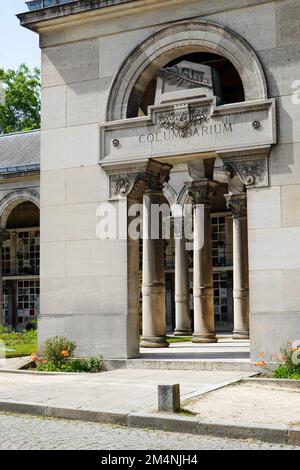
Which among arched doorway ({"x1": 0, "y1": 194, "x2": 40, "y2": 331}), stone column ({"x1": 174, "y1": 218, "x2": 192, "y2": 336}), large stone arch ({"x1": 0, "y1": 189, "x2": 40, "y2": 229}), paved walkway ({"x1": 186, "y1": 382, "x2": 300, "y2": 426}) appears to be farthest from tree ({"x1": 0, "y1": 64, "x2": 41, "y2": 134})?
paved walkway ({"x1": 186, "y1": 382, "x2": 300, "y2": 426})

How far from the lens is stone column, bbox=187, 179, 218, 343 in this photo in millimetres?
21172

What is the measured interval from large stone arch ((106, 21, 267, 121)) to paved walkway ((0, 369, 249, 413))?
568cm

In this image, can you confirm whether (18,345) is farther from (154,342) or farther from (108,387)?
(108,387)

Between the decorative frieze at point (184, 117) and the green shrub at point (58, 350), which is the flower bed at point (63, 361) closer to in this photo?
the green shrub at point (58, 350)

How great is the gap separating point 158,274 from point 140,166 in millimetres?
3589

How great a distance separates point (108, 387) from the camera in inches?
450

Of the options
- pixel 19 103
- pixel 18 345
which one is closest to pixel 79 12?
pixel 18 345

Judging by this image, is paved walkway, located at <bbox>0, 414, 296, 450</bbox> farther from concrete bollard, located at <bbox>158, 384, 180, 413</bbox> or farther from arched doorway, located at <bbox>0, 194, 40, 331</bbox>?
arched doorway, located at <bbox>0, 194, 40, 331</bbox>

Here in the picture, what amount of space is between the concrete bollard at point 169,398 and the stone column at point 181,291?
1809cm

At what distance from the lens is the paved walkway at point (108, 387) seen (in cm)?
973

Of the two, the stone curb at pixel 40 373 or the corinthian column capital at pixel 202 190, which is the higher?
the corinthian column capital at pixel 202 190

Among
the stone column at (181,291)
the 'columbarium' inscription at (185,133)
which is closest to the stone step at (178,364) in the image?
the 'columbarium' inscription at (185,133)

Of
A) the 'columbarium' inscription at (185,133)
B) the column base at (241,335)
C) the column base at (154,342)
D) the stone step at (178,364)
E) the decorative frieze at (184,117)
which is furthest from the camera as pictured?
the column base at (241,335)

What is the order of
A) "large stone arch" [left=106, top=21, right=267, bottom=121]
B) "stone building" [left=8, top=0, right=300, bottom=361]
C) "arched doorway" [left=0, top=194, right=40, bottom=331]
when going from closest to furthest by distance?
"stone building" [left=8, top=0, right=300, bottom=361] < "large stone arch" [left=106, top=21, right=267, bottom=121] < "arched doorway" [left=0, top=194, right=40, bottom=331]
